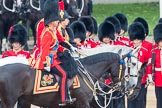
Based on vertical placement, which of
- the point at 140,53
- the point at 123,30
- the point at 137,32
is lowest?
the point at 140,53

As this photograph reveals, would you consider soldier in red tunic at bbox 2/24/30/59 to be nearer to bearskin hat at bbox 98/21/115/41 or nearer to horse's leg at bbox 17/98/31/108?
horse's leg at bbox 17/98/31/108

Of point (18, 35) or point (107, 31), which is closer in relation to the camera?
point (18, 35)

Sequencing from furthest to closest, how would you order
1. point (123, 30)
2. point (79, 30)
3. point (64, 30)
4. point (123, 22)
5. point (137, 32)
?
point (123, 22)
point (123, 30)
point (79, 30)
point (137, 32)
point (64, 30)

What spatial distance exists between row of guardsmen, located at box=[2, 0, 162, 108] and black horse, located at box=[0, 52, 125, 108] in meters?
0.18

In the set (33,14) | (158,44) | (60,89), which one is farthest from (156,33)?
(33,14)

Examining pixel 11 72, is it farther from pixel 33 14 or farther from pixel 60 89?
pixel 33 14

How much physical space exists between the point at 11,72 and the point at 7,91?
225 mm

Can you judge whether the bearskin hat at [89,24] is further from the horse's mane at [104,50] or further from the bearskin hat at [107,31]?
the horse's mane at [104,50]

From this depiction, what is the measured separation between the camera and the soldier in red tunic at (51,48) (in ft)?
33.7

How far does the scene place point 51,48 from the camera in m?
10.3

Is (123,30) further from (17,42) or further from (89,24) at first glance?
(17,42)

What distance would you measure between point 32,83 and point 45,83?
0.16 m

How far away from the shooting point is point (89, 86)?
10625 mm

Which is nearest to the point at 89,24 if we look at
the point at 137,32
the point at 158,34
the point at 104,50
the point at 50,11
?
the point at 137,32
